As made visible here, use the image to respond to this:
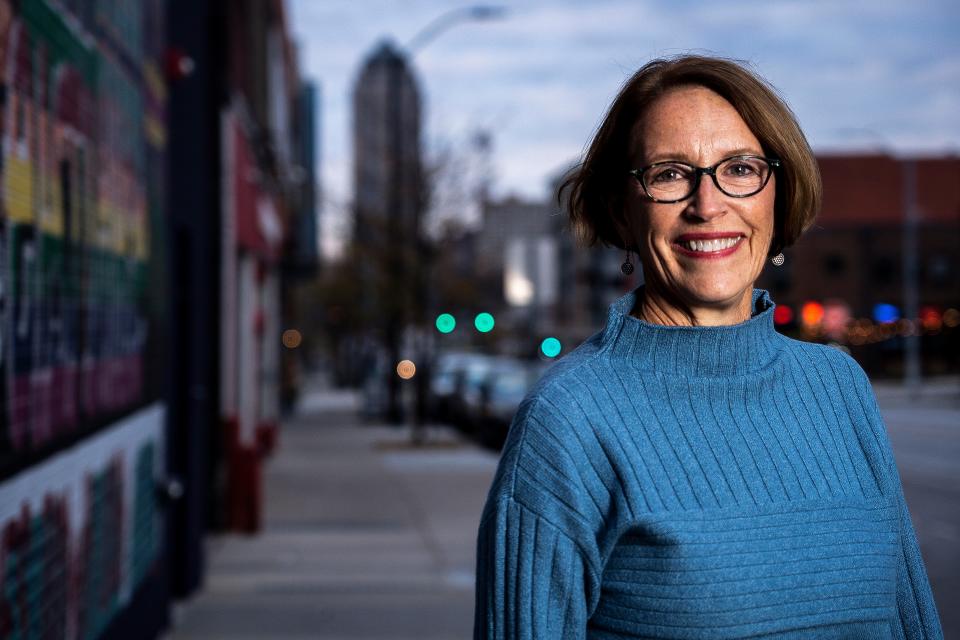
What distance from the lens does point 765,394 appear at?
2.18 meters

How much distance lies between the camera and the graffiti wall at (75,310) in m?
4.07

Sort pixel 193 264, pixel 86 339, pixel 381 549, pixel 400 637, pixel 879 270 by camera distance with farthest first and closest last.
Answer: pixel 879 270, pixel 381 549, pixel 193 264, pixel 400 637, pixel 86 339

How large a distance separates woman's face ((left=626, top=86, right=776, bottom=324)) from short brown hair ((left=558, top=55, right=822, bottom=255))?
23 millimetres

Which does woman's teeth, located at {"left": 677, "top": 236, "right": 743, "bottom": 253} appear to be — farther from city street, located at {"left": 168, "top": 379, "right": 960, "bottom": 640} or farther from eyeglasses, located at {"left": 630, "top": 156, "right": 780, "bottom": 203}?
city street, located at {"left": 168, "top": 379, "right": 960, "bottom": 640}

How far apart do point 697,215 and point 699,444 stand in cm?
41

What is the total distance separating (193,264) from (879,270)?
5748cm

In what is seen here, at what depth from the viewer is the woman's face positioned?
7.25ft

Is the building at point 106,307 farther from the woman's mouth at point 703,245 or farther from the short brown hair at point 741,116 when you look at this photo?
the woman's mouth at point 703,245

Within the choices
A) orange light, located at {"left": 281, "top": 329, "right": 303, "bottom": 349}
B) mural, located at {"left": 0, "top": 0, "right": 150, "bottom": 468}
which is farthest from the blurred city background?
orange light, located at {"left": 281, "top": 329, "right": 303, "bottom": 349}

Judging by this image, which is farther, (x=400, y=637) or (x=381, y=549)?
(x=381, y=549)

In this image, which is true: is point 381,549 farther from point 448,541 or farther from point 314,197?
point 314,197

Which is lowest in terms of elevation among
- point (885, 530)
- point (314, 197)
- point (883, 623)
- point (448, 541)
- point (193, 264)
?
point (448, 541)

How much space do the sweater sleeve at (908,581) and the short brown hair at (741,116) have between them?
1.36 feet

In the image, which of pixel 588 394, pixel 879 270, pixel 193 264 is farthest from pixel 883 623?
pixel 879 270
